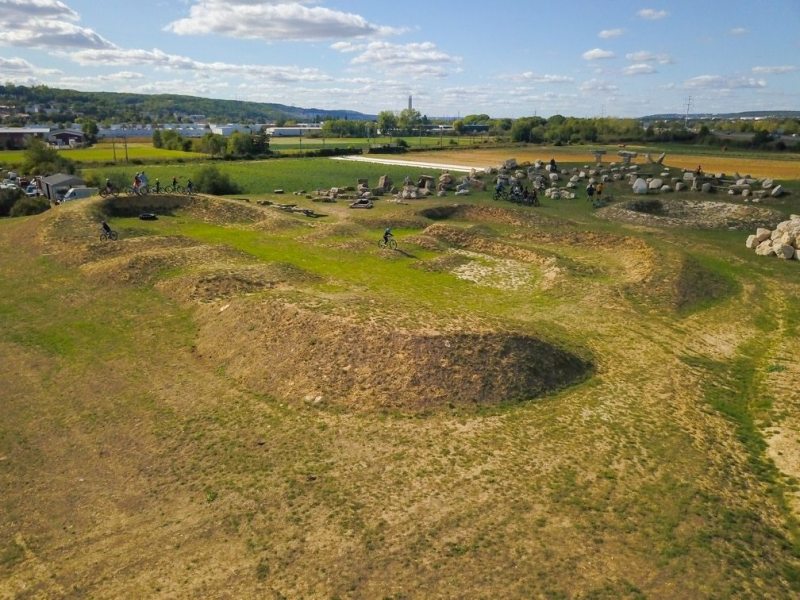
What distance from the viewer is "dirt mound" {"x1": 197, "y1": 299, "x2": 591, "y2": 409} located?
21.8m

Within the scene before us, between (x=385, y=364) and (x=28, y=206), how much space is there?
191ft

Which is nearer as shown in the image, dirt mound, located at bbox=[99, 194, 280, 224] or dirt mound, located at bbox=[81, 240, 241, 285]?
dirt mound, located at bbox=[81, 240, 241, 285]

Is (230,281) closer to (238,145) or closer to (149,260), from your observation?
(149,260)

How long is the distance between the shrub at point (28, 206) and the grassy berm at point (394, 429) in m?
26.7

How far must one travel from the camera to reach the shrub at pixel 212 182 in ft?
246

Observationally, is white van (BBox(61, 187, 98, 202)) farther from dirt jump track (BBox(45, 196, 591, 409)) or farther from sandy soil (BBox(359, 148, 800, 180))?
sandy soil (BBox(359, 148, 800, 180))

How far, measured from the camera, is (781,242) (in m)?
43.4

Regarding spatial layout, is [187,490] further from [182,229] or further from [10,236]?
[10,236]

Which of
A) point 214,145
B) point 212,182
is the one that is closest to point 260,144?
point 214,145

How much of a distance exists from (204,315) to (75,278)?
12638 millimetres

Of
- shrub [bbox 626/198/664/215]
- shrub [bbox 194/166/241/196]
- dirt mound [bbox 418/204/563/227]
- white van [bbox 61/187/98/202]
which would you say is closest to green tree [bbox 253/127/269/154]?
shrub [bbox 194/166/241/196]

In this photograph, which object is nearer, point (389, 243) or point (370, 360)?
point (370, 360)

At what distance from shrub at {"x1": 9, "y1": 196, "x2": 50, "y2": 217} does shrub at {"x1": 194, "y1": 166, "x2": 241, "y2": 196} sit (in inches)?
728

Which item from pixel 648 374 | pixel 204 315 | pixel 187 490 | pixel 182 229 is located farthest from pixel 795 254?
pixel 182 229
